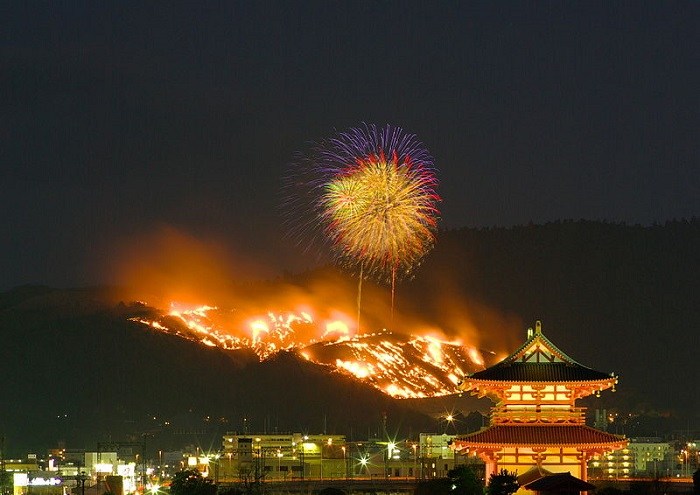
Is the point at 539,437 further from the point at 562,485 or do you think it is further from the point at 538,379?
the point at 562,485

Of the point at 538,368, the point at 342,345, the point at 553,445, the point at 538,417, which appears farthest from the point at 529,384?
the point at 342,345

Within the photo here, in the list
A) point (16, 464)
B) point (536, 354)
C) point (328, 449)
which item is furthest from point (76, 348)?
point (536, 354)

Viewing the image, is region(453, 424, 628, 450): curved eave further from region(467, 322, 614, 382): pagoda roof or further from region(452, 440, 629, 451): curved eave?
region(467, 322, 614, 382): pagoda roof

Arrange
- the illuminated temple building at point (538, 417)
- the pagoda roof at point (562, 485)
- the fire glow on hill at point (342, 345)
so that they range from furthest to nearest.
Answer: the fire glow on hill at point (342, 345) < the illuminated temple building at point (538, 417) < the pagoda roof at point (562, 485)

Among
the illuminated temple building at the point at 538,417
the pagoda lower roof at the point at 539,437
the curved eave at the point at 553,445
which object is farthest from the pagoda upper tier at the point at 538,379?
the curved eave at the point at 553,445

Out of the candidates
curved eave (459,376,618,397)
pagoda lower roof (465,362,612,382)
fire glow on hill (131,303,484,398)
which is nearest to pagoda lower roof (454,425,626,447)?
curved eave (459,376,618,397)

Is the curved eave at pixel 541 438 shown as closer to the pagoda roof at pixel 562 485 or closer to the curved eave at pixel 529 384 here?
the curved eave at pixel 529 384
